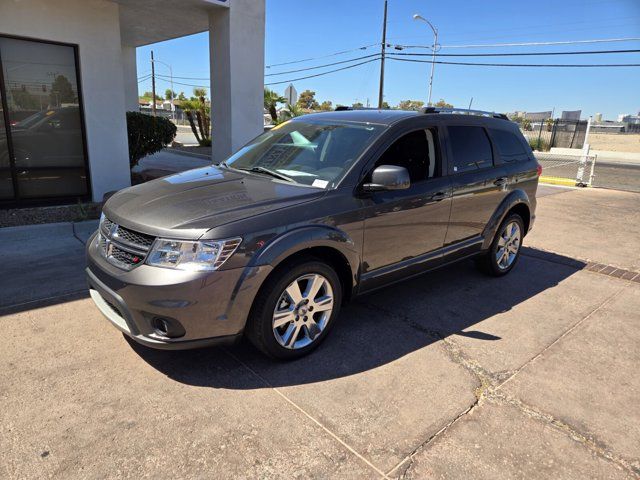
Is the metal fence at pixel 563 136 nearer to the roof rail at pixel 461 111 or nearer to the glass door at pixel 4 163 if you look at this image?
the roof rail at pixel 461 111

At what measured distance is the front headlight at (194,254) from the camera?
2.79m

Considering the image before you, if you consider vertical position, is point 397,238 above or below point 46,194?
above

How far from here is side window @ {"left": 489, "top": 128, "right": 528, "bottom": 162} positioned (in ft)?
17.0

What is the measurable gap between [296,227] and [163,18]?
27.0 feet

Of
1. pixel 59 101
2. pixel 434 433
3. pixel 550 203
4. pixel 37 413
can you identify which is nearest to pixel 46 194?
pixel 59 101

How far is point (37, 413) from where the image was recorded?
2711mm

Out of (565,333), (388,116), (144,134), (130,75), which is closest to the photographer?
(565,333)

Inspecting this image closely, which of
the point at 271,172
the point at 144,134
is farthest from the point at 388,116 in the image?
the point at 144,134

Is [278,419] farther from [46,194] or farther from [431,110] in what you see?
[46,194]

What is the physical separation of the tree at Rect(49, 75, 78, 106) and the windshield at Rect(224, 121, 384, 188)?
482 cm

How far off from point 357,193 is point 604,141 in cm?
4959

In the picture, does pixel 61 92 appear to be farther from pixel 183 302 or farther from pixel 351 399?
pixel 351 399

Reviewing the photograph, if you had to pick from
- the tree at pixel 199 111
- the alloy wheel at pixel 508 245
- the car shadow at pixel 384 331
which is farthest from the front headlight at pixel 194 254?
the tree at pixel 199 111

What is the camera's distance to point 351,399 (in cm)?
298
